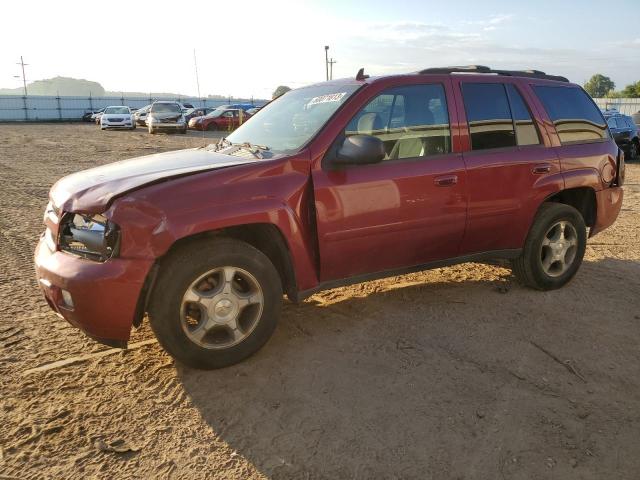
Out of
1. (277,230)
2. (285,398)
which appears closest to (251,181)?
(277,230)

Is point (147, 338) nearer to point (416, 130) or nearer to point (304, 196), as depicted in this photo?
point (304, 196)

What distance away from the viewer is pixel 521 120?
4492 millimetres

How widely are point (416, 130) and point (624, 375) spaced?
2087 mm

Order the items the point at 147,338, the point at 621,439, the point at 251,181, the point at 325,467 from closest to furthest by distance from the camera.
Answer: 1. the point at 325,467
2. the point at 621,439
3. the point at 251,181
4. the point at 147,338

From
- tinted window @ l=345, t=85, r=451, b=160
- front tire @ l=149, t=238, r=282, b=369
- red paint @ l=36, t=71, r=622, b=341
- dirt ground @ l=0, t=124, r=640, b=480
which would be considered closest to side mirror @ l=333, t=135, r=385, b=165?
red paint @ l=36, t=71, r=622, b=341

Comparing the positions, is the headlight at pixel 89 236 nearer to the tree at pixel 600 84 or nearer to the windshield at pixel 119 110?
the windshield at pixel 119 110

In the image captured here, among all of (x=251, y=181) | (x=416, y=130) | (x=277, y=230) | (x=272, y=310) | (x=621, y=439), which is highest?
(x=416, y=130)

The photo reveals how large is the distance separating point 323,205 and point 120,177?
1.26 metres

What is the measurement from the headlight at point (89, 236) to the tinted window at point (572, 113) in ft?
12.0

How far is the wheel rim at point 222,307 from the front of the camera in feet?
10.5

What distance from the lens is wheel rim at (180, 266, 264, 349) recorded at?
320 cm

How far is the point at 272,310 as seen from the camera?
11.2 feet

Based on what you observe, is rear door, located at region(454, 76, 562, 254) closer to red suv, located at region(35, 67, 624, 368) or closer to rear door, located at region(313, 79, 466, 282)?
red suv, located at region(35, 67, 624, 368)

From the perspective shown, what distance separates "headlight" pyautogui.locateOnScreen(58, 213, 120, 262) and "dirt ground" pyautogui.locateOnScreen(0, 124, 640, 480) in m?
0.78
